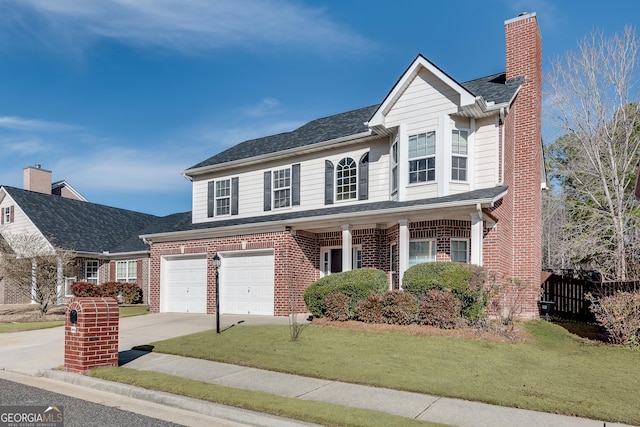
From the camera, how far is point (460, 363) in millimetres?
8812

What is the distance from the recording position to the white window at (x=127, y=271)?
87.4ft

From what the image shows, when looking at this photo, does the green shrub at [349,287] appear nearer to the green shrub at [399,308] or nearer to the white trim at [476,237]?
the green shrub at [399,308]

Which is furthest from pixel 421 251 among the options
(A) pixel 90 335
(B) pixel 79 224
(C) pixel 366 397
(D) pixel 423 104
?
(B) pixel 79 224

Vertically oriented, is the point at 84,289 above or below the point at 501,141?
below

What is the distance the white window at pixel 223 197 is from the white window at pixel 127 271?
29.3 ft

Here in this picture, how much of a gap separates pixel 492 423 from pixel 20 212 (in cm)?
2878

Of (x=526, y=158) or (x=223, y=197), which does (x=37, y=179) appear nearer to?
(x=223, y=197)

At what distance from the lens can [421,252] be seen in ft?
49.3

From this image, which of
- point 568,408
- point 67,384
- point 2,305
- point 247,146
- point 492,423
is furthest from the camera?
point 2,305

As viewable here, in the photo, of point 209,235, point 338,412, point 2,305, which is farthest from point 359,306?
point 2,305

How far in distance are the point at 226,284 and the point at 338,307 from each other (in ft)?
21.8

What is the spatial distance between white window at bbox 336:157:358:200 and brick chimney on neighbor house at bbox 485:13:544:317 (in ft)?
16.9

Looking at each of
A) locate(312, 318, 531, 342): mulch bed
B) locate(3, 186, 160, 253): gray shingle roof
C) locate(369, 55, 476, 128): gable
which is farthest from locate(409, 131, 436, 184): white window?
locate(3, 186, 160, 253): gray shingle roof

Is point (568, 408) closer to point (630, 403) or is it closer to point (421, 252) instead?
point (630, 403)
